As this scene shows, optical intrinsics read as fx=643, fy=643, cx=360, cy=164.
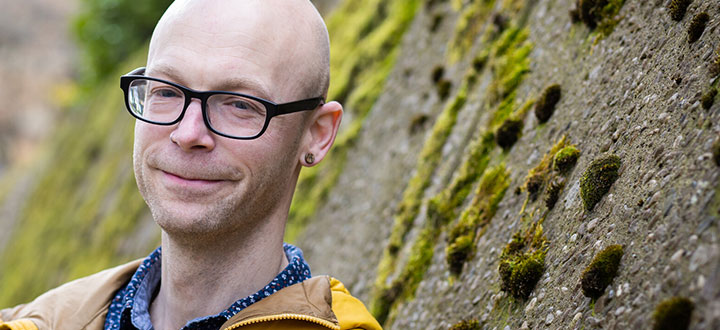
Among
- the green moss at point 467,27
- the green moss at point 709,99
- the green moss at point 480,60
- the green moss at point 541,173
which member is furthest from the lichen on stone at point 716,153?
the green moss at point 467,27

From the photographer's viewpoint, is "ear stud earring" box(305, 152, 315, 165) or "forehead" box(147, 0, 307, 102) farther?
"ear stud earring" box(305, 152, 315, 165)

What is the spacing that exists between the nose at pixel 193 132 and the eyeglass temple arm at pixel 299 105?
0.37m

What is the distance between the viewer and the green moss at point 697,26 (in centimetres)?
321

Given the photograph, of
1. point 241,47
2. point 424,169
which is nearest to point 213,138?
point 241,47

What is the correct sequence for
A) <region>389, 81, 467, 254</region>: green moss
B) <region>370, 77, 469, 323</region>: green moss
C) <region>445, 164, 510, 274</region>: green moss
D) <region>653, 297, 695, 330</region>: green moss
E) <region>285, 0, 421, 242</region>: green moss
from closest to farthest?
<region>653, 297, 695, 330</region>: green moss
<region>445, 164, 510, 274</region>: green moss
<region>370, 77, 469, 323</region>: green moss
<region>389, 81, 467, 254</region>: green moss
<region>285, 0, 421, 242</region>: green moss

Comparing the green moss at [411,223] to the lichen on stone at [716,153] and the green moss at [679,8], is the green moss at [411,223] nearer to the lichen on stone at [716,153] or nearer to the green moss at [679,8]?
the green moss at [679,8]

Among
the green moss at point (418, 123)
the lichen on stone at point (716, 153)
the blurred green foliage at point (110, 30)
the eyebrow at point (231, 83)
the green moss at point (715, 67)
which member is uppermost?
the eyebrow at point (231, 83)

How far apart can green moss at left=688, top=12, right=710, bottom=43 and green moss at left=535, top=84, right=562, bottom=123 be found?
1.53 m

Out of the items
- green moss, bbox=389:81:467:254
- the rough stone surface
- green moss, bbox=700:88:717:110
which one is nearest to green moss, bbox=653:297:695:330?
the rough stone surface

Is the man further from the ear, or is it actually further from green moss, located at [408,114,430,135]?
green moss, located at [408,114,430,135]

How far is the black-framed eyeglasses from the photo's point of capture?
10.1 feet

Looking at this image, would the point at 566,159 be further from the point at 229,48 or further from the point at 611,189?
the point at 229,48

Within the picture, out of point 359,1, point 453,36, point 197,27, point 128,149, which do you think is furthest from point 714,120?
point 128,149

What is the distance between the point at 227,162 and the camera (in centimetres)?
312
